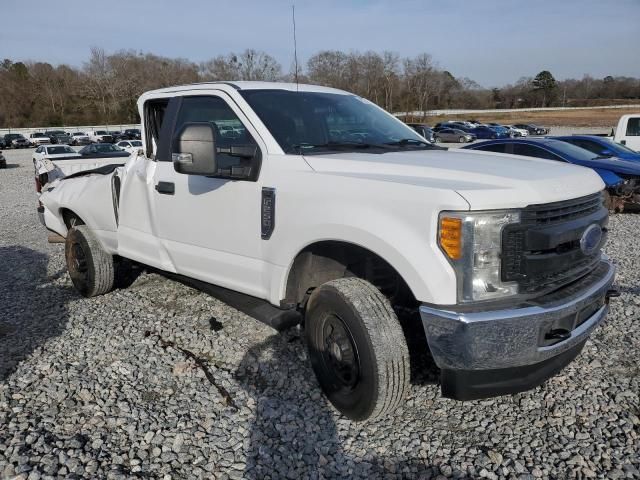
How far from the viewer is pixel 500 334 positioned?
2416 mm

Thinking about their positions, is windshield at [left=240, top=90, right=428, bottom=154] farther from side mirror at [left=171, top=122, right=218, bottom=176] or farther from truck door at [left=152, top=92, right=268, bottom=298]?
side mirror at [left=171, top=122, right=218, bottom=176]

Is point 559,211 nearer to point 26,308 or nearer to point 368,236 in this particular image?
point 368,236

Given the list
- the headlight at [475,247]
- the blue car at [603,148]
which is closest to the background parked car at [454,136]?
the blue car at [603,148]

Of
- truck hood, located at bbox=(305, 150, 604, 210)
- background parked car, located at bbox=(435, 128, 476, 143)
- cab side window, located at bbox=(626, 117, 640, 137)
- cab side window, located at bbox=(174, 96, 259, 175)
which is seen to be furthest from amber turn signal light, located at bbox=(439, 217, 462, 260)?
background parked car, located at bbox=(435, 128, 476, 143)

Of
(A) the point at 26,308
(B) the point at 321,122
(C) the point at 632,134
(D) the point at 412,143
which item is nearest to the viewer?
(B) the point at 321,122

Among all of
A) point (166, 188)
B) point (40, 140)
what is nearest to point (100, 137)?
point (40, 140)

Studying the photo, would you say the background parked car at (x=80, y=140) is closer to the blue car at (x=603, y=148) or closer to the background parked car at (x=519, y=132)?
the background parked car at (x=519, y=132)

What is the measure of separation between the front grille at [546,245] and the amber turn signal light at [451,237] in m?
0.22

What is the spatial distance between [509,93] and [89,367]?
408 feet

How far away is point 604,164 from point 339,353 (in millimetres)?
8620

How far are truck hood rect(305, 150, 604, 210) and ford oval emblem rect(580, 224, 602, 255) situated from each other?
0.67 ft

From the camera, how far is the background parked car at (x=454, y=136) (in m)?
39.0

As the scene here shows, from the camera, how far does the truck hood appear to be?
2449 mm

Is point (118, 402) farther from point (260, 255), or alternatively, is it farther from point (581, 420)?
point (581, 420)
